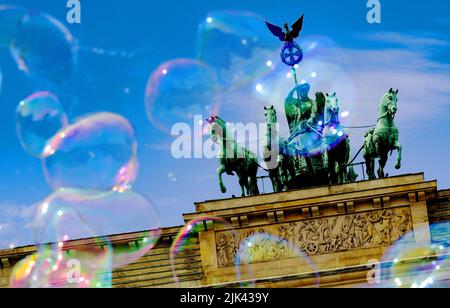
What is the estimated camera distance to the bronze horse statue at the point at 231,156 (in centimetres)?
3497

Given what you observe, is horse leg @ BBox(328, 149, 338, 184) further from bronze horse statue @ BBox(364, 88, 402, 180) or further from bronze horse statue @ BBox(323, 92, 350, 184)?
bronze horse statue @ BBox(364, 88, 402, 180)

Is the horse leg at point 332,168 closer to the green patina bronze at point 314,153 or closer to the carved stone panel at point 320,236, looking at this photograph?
the green patina bronze at point 314,153

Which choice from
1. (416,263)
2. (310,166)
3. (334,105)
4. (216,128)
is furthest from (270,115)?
(416,263)

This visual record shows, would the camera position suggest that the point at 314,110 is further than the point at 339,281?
Yes

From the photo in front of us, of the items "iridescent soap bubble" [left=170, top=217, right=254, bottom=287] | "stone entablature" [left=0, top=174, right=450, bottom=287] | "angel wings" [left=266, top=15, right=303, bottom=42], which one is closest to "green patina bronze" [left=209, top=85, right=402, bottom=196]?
"stone entablature" [left=0, top=174, right=450, bottom=287]

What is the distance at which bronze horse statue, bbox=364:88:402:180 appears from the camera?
34.4 m

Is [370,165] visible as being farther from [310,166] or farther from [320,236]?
[320,236]

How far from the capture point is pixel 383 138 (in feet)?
113

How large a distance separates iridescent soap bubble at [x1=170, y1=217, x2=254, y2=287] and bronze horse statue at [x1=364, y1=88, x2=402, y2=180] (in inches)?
195

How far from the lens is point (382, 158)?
→ 3462 cm
